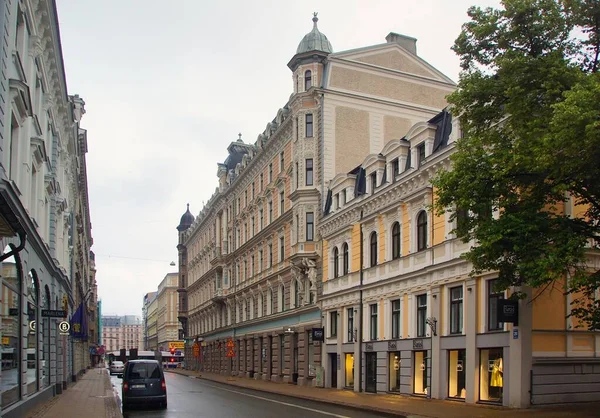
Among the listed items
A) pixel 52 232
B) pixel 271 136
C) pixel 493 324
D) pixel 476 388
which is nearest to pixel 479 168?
pixel 493 324

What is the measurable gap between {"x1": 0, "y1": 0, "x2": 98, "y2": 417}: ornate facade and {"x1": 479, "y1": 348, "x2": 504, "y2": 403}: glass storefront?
570 inches

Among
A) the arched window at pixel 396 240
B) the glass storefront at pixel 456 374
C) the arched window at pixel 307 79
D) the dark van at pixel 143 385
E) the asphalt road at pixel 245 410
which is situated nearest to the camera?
the asphalt road at pixel 245 410

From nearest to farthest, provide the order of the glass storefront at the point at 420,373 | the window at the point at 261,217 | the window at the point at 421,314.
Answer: the glass storefront at the point at 420,373
the window at the point at 421,314
the window at the point at 261,217

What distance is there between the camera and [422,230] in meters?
28.1

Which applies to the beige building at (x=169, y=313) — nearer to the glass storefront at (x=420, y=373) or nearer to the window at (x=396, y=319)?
the window at (x=396, y=319)

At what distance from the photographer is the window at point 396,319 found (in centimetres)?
2991

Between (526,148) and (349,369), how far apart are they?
70.3 ft

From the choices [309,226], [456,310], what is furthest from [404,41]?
[456,310]

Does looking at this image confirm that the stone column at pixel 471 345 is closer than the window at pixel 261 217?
Yes

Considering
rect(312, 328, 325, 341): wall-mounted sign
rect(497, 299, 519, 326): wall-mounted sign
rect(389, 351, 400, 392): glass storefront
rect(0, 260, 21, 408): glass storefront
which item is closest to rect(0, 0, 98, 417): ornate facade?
rect(0, 260, 21, 408): glass storefront

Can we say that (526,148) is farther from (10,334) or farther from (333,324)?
(333,324)

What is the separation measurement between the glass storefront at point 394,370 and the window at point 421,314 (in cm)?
227

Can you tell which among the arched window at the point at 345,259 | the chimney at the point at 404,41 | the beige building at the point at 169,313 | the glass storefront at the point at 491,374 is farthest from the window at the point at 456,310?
the beige building at the point at 169,313

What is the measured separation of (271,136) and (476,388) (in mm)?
27882
